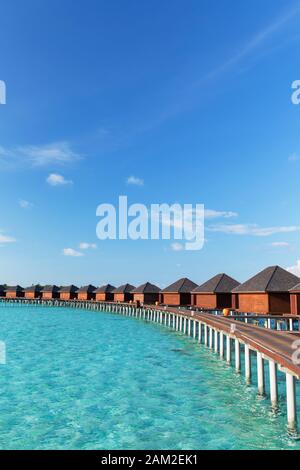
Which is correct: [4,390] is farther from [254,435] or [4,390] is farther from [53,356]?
[254,435]

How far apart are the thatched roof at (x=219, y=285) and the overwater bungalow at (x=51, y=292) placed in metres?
60.3

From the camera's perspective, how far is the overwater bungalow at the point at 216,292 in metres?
42.4

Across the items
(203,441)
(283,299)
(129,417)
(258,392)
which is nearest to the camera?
(203,441)

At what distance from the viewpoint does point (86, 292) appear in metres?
89.1

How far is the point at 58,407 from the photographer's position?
520 inches

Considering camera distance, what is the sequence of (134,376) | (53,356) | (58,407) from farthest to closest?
(53,356)
(134,376)
(58,407)

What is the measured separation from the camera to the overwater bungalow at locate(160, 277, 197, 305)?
168ft

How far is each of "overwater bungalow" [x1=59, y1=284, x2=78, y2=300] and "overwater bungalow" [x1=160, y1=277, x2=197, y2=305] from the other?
44.7 metres

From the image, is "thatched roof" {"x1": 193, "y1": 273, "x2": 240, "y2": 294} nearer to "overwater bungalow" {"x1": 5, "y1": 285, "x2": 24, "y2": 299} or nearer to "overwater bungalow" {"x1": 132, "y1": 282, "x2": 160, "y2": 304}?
"overwater bungalow" {"x1": 132, "y1": 282, "x2": 160, "y2": 304}

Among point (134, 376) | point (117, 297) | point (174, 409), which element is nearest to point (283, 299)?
point (134, 376)

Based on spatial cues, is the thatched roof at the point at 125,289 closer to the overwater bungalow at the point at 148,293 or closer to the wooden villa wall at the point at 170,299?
the overwater bungalow at the point at 148,293

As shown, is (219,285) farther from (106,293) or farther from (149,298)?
(106,293)

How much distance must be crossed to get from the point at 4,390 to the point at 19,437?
5.45 meters

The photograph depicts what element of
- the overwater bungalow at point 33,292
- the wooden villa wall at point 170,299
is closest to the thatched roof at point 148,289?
the wooden villa wall at point 170,299
